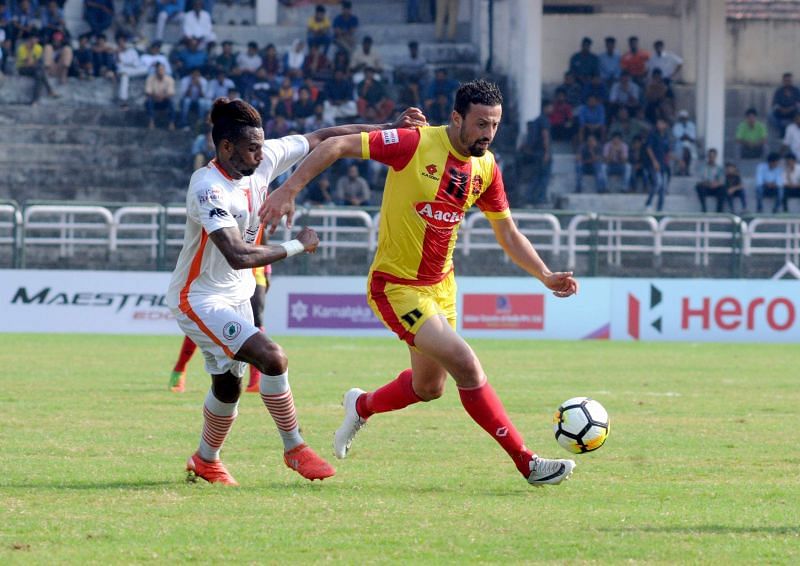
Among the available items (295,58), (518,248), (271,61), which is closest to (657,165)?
(295,58)

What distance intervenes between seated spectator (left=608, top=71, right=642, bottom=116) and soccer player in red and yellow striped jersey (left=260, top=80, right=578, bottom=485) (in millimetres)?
23189

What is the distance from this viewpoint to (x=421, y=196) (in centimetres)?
825

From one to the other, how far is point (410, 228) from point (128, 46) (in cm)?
2339

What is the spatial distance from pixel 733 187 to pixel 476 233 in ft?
22.6

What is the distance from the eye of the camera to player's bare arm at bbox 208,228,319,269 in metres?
7.43

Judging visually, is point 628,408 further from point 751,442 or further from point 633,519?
point 633,519

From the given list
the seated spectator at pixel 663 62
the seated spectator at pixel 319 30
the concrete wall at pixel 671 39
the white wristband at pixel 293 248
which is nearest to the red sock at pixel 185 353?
the white wristband at pixel 293 248

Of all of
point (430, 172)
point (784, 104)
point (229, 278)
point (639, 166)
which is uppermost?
point (784, 104)

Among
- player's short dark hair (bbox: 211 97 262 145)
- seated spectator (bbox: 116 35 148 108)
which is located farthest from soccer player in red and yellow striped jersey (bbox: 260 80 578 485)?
seated spectator (bbox: 116 35 148 108)

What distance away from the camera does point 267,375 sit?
311 inches

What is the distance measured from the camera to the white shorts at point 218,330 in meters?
7.73

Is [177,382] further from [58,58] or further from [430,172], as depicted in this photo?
[58,58]

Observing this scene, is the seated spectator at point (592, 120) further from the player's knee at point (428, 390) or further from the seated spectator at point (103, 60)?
the player's knee at point (428, 390)

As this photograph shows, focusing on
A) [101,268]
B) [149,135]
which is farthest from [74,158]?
[101,268]
